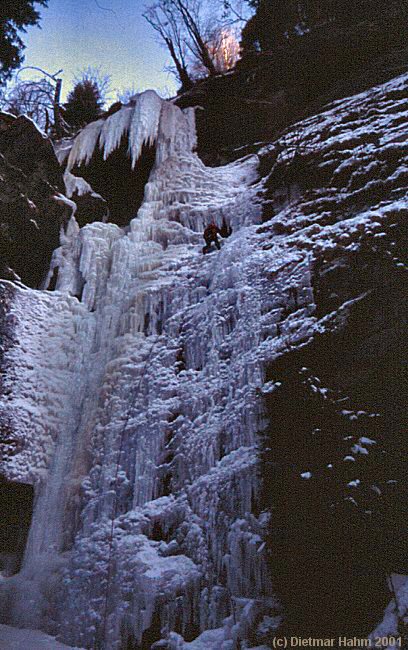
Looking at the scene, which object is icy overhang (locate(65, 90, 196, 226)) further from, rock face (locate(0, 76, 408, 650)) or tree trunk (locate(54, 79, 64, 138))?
tree trunk (locate(54, 79, 64, 138))

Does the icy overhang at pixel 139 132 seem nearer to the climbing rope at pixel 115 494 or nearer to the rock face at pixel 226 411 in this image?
the rock face at pixel 226 411

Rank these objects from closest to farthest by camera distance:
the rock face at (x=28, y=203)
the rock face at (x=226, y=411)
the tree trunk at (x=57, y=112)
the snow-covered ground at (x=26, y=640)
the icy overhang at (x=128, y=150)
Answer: the rock face at (x=226, y=411) → the snow-covered ground at (x=26, y=640) → the rock face at (x=28, y=203) → the icy overhang at (x=128, y=150) → the tree trunk at (x=57, y=112)

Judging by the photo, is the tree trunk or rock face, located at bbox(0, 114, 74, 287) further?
the tree trunk

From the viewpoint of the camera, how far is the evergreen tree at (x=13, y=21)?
28.5ft

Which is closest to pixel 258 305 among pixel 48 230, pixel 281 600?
pixel 281 600

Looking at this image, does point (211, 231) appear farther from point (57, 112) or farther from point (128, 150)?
point (57, 112)

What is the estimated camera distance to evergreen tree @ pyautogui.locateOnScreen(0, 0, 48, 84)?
8.70 metres

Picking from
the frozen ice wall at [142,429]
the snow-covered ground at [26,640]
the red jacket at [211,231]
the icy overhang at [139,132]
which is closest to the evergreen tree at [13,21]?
the icy overhang at [139,132]

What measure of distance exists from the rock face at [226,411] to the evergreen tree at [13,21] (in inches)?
205

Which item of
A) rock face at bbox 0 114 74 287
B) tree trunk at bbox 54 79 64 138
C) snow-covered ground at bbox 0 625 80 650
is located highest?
tree trunk at bbox 54 79 64 138

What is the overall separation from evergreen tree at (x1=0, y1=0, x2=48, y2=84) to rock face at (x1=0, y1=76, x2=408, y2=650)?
5209 mm

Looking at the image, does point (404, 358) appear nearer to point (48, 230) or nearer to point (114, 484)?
point (114, 484)

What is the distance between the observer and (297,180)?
21.3ft

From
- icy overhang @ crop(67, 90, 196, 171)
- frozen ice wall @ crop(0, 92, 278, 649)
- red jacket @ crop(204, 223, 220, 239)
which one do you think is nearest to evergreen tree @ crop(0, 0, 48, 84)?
icy overhang @ crop(67, 90, 196, 171)
